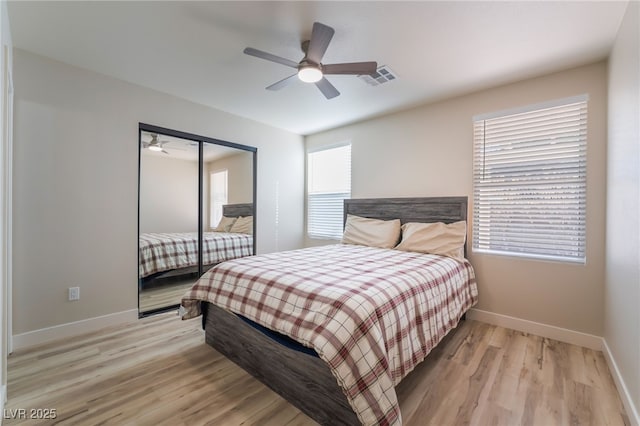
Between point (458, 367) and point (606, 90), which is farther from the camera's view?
point (606, 90)

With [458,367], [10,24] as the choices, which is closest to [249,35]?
[10,24]

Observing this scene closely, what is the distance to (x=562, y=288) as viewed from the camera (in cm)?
250

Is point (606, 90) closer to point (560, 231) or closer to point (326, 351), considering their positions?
point (560, 231)

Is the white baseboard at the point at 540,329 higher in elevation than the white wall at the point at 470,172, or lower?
lower

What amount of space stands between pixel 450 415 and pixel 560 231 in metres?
2.00

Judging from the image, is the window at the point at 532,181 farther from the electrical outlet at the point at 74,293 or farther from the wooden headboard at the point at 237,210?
the electrical outlet at the point at 74,293

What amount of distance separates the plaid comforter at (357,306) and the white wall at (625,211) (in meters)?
0.98

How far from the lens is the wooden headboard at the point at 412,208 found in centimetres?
307

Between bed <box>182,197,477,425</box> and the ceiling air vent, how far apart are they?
175cm

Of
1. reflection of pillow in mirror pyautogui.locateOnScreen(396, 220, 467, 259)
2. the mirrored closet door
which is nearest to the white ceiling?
the mirrored closet door

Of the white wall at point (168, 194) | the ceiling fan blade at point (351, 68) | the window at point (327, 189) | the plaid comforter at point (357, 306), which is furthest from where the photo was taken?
the window at point (327, 189)

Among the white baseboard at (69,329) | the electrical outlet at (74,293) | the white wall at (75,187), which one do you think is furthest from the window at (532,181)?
the electrical outlet at (74,293)

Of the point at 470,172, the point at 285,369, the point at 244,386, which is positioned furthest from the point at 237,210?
the point at 470,172

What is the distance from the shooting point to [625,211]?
176cm
